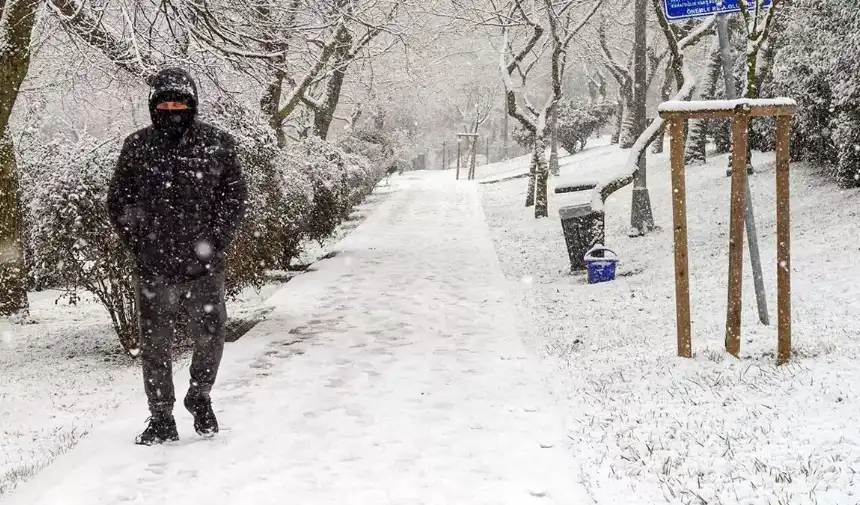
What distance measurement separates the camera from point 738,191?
485 centimetres

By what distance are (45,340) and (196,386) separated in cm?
549

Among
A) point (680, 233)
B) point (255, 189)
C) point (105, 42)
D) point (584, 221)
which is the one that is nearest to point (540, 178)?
point (584, 221)

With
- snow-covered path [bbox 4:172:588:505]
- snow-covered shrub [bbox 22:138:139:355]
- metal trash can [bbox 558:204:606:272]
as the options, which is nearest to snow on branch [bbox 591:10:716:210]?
metal trash can [bbox 558:204:606:272]

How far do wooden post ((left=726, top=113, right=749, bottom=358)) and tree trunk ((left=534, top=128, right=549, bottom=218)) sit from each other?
1210cm

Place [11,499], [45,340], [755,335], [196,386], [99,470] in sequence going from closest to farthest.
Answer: [11,499]
[99,470]
[196,386]
[755,335]
[45,340]

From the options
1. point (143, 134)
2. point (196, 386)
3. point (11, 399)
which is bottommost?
point (11, 399)

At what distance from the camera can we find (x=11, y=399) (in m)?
5.86

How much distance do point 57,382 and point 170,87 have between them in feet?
13.5

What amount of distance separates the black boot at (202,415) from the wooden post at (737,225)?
372 centimetres

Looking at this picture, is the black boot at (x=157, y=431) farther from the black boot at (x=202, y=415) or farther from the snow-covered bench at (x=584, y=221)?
the snow-covered bench at (x=584, y=221)

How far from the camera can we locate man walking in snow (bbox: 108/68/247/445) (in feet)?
11.8

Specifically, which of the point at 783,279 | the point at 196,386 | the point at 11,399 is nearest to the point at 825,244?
the point at 783,279

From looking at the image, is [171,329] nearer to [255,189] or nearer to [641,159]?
[255,189]

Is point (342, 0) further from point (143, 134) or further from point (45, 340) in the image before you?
point (143, 134)
